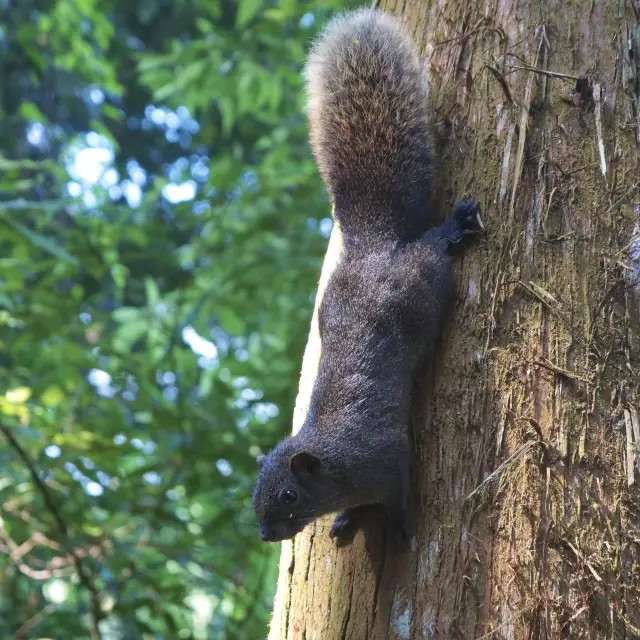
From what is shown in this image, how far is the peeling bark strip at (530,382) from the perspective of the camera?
1.48 metres

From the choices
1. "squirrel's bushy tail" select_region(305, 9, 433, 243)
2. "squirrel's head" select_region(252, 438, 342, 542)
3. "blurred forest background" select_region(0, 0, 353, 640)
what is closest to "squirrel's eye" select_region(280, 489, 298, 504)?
"squirrel's head" select_region(252, 438, 342, 542)

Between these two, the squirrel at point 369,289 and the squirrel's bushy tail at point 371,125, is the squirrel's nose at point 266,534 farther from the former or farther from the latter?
the squirrel's bushy tail at point 371,125

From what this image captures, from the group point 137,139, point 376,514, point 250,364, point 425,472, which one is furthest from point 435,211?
point 137,139

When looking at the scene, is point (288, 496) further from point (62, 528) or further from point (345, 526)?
point (62, 528)

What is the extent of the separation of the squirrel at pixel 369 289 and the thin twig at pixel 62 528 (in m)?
1.26

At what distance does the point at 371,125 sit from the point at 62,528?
231cm

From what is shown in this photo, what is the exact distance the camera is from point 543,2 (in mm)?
1904

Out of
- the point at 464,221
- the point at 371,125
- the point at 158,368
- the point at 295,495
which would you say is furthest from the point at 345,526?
the point at 158,368

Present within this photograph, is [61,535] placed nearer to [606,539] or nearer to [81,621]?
[81,621]

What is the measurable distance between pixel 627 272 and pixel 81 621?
2.96 meters

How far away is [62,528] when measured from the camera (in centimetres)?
304

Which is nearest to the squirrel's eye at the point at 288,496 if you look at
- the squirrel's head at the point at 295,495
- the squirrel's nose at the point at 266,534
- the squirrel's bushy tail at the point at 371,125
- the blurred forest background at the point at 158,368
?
the squirrel's head at the point at 295,495

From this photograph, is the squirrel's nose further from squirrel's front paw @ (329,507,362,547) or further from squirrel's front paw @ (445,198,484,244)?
squirrel's front paw @ (445,198,484,244)

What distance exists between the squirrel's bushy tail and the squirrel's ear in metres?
0.75
